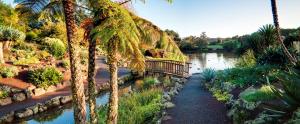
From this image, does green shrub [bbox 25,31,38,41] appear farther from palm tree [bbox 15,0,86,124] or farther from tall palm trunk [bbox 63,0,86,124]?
tall palm trunk [bbox 63,0,86,124]

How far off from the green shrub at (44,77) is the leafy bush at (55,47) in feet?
22.1

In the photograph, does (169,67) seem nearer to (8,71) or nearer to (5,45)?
(8,71)

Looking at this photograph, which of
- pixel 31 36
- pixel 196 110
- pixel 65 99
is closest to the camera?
pixel 196 110

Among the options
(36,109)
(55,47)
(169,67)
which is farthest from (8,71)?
(169,67)

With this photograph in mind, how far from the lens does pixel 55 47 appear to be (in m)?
24.9

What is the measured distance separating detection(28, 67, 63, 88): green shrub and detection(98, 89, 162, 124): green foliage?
18.2 ft

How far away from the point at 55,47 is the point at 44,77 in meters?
8.20

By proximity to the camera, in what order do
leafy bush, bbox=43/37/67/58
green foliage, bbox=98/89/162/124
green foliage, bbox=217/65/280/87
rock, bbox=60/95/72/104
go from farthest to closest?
leafy bush, bbox=43/37/67/58, rock, bbox=60/95/72/104, green foliage, bbox=217/65/280/87, green foliage, bbox=98/89/162/124

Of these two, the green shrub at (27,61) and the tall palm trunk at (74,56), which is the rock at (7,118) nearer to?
the tall palm trunk at (74,56)

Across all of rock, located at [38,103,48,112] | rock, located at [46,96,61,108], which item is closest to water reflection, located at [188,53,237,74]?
rock, located at [46,96,61,108]

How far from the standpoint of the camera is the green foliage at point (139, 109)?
33.8 ft


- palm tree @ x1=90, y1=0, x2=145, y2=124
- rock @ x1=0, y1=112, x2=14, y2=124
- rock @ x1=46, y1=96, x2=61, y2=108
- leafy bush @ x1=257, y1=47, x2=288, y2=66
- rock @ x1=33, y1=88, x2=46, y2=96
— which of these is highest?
palm tree @ x1=90, y1=0, x2=145, y2=124

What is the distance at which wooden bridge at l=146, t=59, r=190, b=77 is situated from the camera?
21203 millimetres

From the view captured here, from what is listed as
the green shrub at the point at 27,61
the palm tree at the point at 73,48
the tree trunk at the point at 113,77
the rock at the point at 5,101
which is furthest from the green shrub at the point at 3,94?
the palm tree at the point at 73,48
